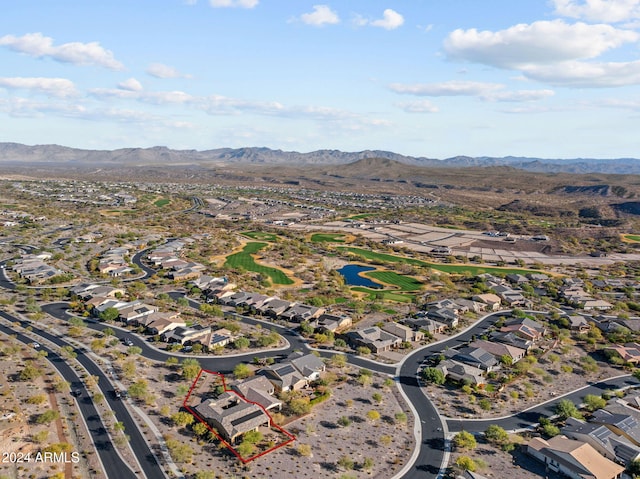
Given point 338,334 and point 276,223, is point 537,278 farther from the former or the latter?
point 276,223

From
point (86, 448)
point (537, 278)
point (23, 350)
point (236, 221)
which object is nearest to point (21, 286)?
point (23, 350)

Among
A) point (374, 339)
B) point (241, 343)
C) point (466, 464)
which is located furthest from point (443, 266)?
point (466, 464)

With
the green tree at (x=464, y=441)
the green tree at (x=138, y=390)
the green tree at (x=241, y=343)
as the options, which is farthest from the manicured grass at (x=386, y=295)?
the green tree at (x=138, y=390)

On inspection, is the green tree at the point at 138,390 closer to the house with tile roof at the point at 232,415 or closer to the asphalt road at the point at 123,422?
the asphalt road at the point at 123,422

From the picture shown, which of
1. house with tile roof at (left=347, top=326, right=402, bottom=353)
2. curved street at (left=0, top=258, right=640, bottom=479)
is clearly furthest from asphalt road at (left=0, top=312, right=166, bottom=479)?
house with tile roof at (left=347, top=326, right=402, bottom=353)

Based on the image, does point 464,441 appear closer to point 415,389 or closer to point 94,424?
point 415,389
